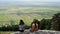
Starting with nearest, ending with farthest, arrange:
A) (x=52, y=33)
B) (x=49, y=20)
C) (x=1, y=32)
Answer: (x=52, y=33) → (x=49, y=20) → (x=1, y=32)

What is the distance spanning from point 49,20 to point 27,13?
3.14ft

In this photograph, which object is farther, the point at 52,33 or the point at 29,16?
the point at 29,16

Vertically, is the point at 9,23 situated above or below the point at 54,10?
below

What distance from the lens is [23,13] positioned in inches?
274

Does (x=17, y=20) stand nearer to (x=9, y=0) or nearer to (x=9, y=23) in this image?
(x=9, y=23)

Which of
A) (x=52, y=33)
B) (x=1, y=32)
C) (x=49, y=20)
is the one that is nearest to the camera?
(x=52, y=33)

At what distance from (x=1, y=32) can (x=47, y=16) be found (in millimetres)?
1732

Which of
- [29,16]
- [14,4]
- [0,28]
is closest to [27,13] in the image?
[29,16]

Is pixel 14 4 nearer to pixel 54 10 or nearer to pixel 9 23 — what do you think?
pixel 9 23

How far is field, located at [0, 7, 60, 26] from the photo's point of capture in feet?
22.4

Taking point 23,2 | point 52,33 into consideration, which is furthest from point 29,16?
point 52,33

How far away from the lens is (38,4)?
685cm

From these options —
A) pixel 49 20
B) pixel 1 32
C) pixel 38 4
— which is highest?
pixel 38 4

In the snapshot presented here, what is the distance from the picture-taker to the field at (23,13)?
6828mm
